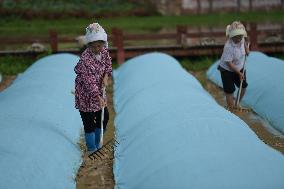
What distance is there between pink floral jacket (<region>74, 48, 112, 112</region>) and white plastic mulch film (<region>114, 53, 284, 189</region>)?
1.99 feet

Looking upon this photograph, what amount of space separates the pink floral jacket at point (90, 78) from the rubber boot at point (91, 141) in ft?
0.98

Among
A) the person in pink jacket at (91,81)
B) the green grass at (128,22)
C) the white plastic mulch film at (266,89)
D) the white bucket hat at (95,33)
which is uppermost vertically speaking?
the white bucket hat at (95,33)

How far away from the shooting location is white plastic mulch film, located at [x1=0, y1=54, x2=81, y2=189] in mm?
5039

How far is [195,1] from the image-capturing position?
28.5 metres

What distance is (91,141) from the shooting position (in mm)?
6383

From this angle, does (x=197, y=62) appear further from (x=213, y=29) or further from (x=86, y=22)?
(x=86, y=22)

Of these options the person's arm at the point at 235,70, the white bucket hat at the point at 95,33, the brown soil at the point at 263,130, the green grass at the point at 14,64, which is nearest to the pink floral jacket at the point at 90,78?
the white bucket hat at the point at 95,33

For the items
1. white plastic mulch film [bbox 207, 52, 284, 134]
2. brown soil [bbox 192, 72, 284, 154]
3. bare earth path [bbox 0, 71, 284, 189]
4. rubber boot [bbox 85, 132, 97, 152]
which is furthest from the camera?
white plastic mulch film [bbox 207, 52, 284, 134]

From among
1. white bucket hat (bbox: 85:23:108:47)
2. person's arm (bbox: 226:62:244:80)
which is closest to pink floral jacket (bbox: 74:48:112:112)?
white bucket hat (bbox: 85:23:108:47)

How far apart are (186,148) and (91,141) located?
1.57m

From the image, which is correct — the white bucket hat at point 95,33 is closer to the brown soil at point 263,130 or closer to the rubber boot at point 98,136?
the rubber boot at point 98,136

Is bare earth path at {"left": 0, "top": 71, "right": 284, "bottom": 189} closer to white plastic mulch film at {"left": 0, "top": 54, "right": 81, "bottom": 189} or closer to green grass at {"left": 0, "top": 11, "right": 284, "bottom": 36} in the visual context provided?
white plastic mulch film at {"left": 0, "top": 54, "right": 81, "bottom": 189}

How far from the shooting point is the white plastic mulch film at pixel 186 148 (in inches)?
182

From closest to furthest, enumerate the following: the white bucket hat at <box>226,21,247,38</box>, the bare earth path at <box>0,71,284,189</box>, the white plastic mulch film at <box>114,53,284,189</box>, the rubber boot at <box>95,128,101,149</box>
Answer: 1. the white plastic mulch film at <box>114,53,284,189</box>
2. the bare earth path at <box>0,71,284,189</box>
3. the rubber boot at <box>95,128,101,149</box>
4. the white bucket hat at <box>226,21,247,38</box>
